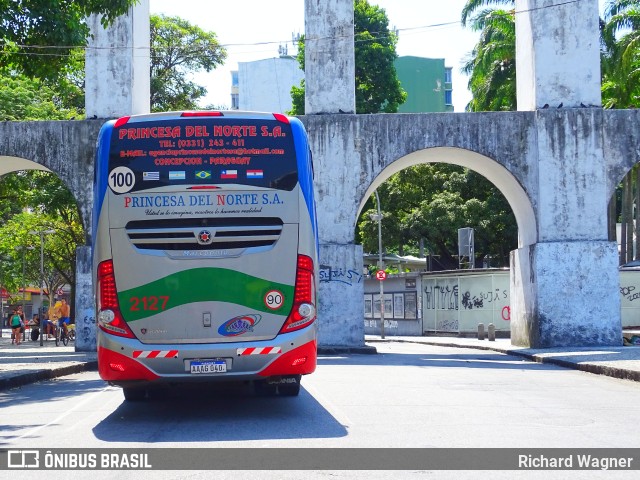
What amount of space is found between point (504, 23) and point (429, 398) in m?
34.7

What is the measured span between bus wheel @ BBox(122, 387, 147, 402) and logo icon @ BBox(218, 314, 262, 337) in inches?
82.8

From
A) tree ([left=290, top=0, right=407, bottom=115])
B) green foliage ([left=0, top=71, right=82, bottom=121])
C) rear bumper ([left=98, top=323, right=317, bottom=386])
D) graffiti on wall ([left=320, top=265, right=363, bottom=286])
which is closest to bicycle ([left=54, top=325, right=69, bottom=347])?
green foliage ([left=0, top=71, right=82, bottom=121])

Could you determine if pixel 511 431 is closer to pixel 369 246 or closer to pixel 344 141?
pixel 344 141

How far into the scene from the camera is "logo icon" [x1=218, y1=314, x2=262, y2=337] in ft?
32.3

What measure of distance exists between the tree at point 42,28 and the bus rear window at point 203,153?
532cm

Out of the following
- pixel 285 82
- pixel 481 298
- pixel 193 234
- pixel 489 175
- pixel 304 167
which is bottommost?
pixel 481 298

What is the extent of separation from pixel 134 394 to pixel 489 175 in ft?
55.2

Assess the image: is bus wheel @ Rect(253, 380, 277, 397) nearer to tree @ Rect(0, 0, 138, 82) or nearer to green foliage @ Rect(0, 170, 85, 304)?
tree @ Rect(0, 0, 138, 82)

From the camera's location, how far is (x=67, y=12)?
1509 cm

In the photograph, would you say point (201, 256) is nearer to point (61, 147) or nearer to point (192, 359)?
point (192, 359)

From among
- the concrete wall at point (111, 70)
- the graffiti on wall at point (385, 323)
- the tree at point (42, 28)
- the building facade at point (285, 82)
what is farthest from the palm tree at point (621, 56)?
the building facade at point (285, 82)

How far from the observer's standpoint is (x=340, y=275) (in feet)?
78.4

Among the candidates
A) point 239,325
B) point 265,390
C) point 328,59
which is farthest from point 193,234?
point 328,59

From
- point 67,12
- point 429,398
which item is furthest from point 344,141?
point 429,398
